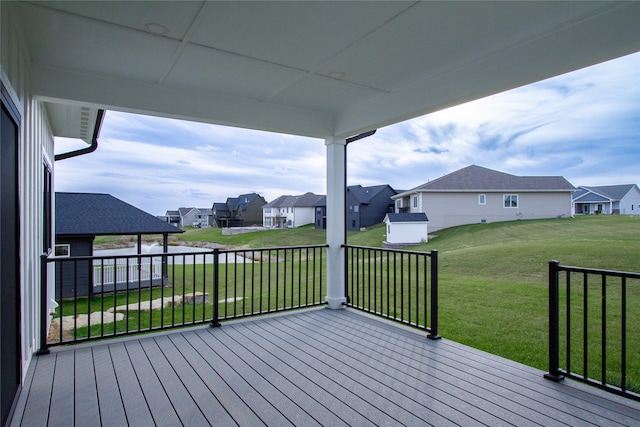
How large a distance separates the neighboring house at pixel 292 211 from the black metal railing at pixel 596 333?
2175cm

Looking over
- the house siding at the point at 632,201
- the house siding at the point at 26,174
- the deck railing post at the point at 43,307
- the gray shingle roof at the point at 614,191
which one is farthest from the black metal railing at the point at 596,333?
the deck railing post at the point at 43,307

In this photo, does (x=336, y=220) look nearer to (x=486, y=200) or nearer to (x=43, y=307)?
(x=43, y=307)

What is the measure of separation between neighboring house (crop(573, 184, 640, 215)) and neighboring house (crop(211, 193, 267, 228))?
60.9 feet

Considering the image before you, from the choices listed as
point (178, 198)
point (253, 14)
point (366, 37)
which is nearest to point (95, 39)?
point (253, 14)

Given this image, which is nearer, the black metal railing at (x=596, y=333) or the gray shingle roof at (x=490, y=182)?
the black metal railing at (x=596, y=333)

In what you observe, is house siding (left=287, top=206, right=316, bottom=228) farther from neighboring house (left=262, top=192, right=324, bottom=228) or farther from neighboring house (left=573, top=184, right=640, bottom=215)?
neighboring house (left=573, top=184, right=640, bottom=215)

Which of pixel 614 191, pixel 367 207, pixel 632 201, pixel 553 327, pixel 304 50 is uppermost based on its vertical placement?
pixel 304 50

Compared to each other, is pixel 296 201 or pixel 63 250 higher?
pixel 296 201

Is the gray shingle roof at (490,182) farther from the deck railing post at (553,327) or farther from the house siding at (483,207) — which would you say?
the deck railing post at (553,327)

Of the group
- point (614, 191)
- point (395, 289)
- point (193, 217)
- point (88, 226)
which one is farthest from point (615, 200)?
point (193, 217)

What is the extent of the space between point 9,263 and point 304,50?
92.0 inches

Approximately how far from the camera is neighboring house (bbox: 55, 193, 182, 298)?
365 inches

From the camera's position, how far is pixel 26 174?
8.70 feet

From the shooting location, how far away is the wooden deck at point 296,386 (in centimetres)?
200
